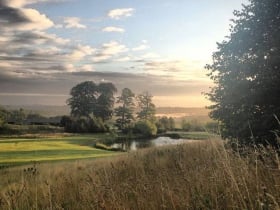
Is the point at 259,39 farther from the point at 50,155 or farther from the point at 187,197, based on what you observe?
the point at 50,155

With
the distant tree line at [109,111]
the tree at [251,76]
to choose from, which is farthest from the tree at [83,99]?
the tree at [251,76]

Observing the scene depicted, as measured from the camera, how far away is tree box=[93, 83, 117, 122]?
9681 cm

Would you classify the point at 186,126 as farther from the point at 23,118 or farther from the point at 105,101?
the point at 23,118

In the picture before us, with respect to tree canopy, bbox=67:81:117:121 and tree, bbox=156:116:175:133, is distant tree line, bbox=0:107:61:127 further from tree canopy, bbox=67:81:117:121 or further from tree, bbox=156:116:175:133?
tree, bbox=156:116:175:133

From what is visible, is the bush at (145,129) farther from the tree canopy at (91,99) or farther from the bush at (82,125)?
the tree canopy at (91,99)

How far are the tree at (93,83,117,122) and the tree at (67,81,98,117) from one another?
162cm

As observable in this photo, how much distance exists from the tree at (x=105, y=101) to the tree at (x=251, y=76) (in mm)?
82097

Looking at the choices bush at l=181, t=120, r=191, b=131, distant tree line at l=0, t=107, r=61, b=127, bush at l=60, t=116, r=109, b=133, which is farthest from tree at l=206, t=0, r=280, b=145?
bush at l=181, t=120, r=191, b=131

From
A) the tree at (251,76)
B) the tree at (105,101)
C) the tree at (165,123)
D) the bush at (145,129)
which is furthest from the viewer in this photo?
the tree at (105,101)

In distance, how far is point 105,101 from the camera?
101 meters

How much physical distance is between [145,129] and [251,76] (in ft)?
215

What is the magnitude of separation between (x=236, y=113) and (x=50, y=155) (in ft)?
63.4

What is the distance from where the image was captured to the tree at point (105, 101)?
9681 centimetres

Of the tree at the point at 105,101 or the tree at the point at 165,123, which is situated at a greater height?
the tree at the point at 105,101
